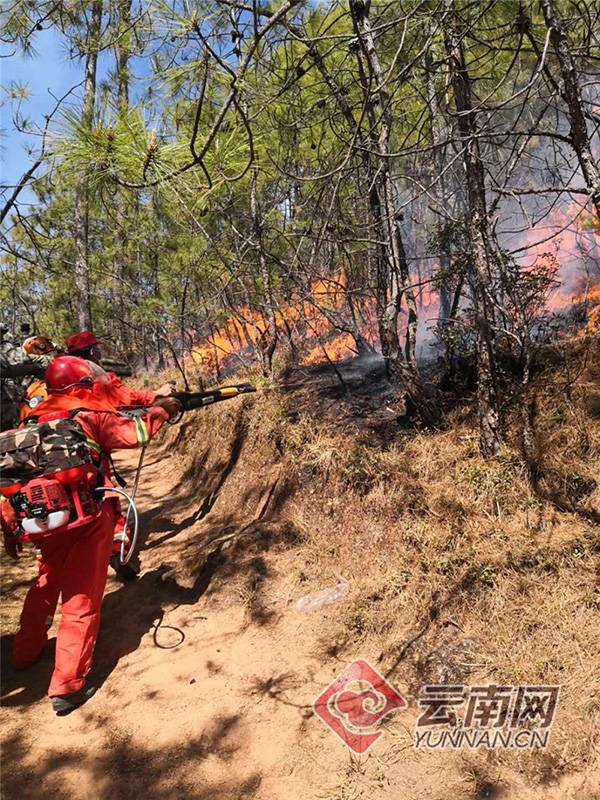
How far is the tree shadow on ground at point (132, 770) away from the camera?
7.78ft

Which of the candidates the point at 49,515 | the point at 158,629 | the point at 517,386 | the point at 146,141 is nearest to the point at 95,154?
the point at 146,141

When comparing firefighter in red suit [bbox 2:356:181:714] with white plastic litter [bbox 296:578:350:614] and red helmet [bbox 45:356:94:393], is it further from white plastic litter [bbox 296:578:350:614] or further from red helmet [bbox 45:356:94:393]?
white plastic litter [bbox 296:578:350:614]

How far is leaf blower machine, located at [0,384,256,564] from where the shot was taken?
3143 mm

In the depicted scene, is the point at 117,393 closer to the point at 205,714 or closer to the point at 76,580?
the point at 76,580

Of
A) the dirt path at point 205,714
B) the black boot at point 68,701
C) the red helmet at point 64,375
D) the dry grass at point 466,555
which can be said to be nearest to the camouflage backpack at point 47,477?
the red helmet at point 64,375

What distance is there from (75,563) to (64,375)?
1.43 m

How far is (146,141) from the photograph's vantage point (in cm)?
291

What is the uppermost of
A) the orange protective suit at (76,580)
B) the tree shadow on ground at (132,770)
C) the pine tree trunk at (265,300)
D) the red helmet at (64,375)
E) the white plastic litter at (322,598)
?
the pine tree trunk at (265,300)

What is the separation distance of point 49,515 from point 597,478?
12.6ft

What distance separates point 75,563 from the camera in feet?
10.9

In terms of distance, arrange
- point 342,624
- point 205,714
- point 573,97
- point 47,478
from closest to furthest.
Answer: point 573,97 < point 205,714 < point 47,478 < point 342,624

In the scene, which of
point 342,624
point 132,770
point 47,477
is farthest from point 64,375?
point 342,624

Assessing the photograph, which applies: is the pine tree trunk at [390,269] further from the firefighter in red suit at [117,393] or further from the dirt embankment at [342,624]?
the firefighter in red suit at [117,393]

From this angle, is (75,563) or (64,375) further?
(64,375)
